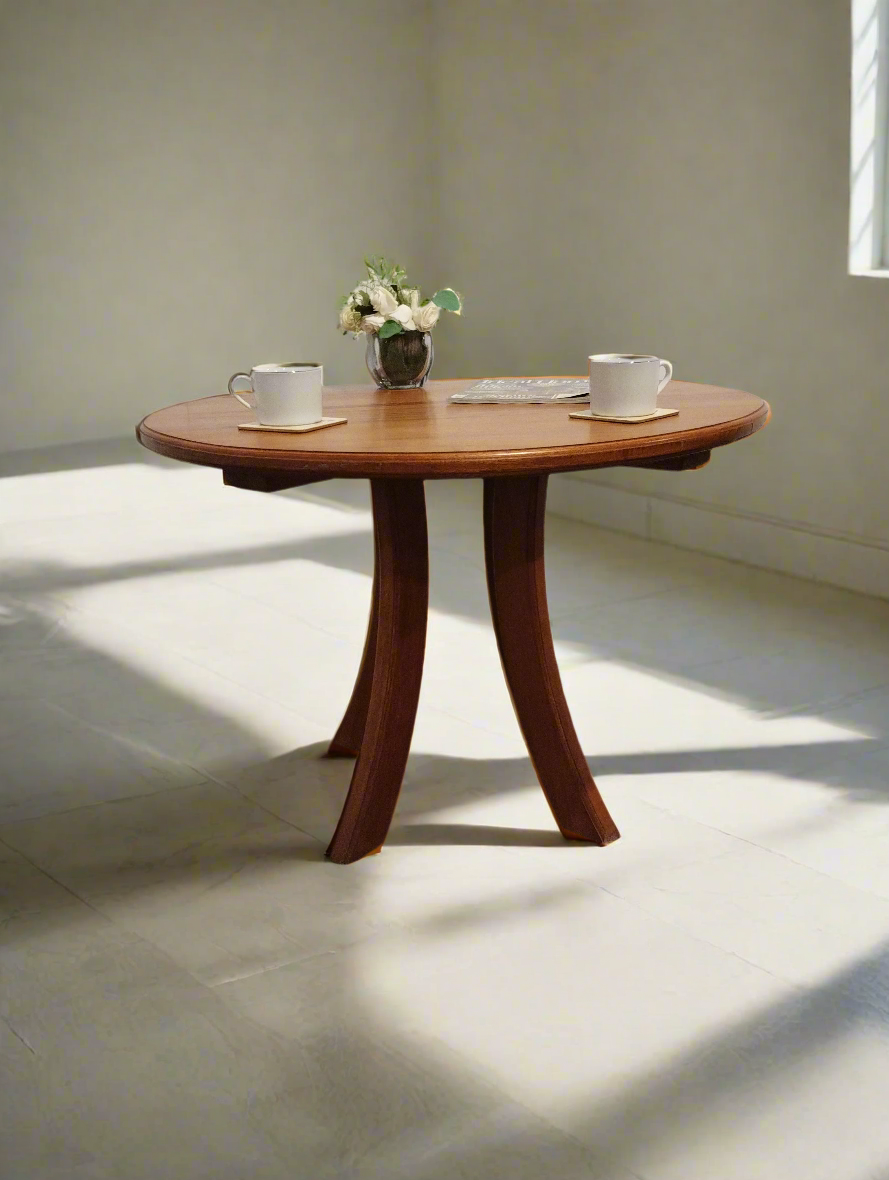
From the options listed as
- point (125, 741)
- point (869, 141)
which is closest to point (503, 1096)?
point (125, 741)

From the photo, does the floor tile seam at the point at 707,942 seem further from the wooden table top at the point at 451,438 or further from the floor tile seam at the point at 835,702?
the floor tile seam at the point at 835,702

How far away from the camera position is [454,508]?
5508mm

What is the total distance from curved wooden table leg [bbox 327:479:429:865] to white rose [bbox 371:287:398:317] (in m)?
0.36

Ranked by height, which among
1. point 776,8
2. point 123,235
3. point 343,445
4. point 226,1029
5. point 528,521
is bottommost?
point 226,1029

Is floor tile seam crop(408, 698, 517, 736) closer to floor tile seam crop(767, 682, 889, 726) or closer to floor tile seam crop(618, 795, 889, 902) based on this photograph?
floor tile seam crop(618, 795, 889, 902)

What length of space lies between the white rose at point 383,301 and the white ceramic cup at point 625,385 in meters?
0.48

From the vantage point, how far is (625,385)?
217 cm

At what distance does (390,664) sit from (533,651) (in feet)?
0.84

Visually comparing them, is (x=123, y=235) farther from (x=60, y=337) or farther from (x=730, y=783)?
(x=730, y=783)

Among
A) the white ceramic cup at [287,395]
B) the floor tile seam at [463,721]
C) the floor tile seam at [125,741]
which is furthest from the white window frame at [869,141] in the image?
the floor tile seam at [125,741]

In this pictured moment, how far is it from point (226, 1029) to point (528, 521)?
3.22 feet

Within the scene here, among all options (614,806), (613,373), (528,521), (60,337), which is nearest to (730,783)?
(614,806)

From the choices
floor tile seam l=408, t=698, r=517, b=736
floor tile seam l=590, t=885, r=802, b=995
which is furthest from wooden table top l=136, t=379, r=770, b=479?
floor tile seam l=408, t=698, r=517, b=736

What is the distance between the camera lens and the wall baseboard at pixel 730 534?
13.7 ft
